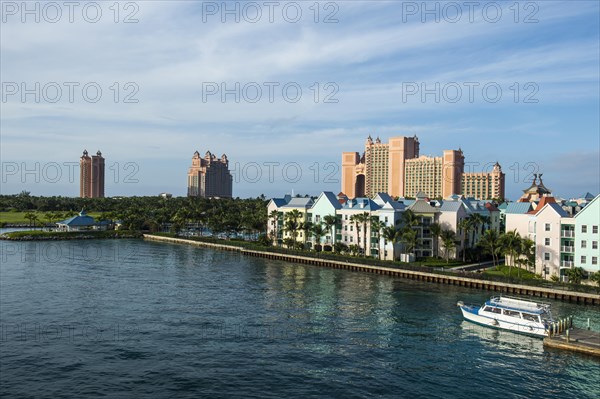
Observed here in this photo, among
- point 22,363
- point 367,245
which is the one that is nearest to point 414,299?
point 367,245

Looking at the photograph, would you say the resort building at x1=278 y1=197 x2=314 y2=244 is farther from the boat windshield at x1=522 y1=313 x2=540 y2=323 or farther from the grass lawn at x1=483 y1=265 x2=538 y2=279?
the boat windshield at x1=522 y1=313 x2=540 y2=323

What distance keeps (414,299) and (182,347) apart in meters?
36.2

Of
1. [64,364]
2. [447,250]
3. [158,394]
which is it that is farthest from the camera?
[447,250]

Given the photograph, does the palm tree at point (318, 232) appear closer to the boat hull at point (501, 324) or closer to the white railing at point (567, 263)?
the white railing at point (567, 263)

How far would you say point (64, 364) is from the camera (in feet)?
137

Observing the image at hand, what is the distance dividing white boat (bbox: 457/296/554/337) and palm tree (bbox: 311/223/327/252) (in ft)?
195

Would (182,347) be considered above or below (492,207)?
below

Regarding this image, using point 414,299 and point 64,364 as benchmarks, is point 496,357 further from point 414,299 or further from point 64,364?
point 64,364

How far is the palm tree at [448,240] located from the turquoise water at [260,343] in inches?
731

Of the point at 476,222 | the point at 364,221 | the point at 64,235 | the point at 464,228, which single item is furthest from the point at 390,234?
the point at 64,235

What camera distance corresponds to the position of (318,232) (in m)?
117

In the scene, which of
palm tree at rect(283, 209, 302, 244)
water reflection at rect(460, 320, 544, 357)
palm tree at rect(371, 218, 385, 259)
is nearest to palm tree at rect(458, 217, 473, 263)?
palm tree at rect(371, 218, 385, 259)

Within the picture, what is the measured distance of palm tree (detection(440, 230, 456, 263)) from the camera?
9906 centimetres

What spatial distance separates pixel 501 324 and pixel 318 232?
63.8 metres
